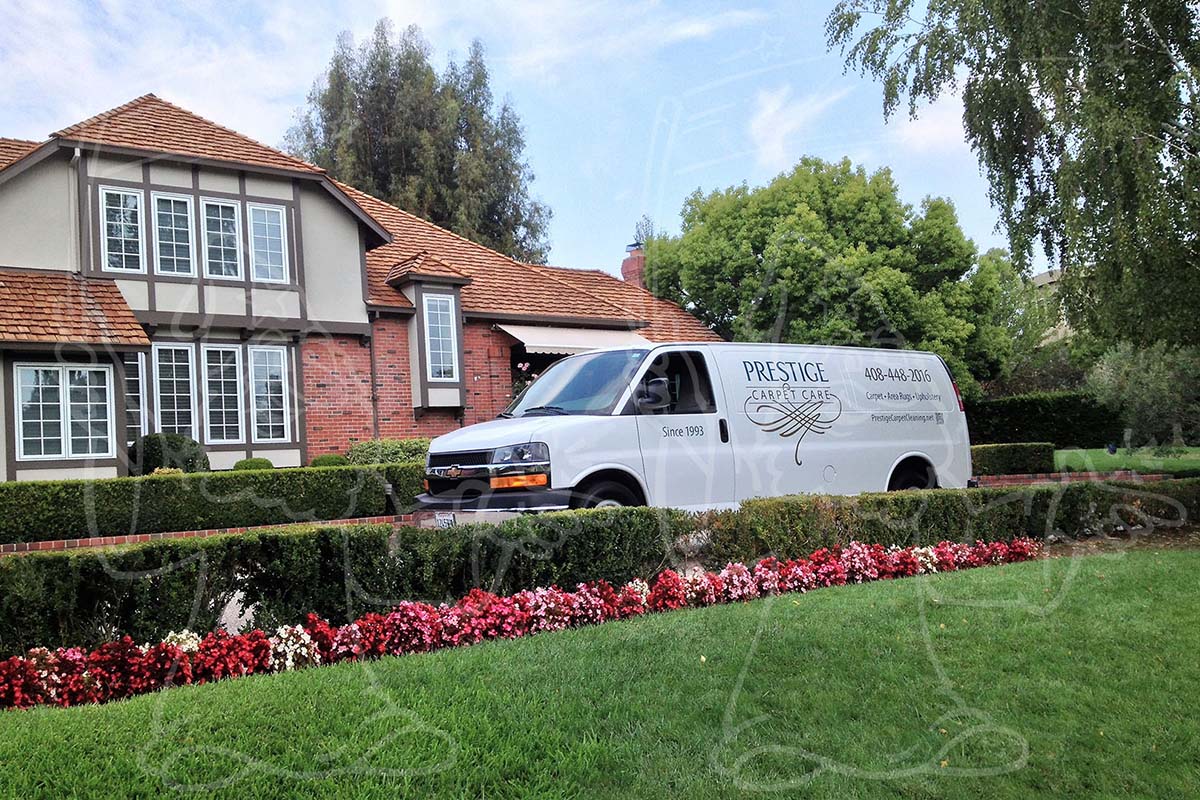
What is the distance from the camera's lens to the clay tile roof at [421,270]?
772 inches

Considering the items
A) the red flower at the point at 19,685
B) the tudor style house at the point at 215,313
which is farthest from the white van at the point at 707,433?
the tudor style house at the point at 215,313

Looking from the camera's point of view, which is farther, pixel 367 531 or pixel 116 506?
pixel 116 506

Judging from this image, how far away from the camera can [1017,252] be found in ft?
40.7

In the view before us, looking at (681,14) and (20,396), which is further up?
(681,14)

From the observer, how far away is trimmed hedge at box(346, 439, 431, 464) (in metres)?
17.3

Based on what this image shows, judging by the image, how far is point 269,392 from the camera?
58.9 ft

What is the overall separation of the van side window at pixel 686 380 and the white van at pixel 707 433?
0.01 m

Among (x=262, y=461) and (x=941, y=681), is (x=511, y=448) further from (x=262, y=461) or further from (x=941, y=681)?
(x=262, y=461)

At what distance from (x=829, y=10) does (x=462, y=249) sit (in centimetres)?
1214

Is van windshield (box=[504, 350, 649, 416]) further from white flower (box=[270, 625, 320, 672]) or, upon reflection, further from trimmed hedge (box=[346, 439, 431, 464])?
trimmed hedge (box=[346, 439, 431, 464])

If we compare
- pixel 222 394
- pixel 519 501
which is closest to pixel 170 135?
pixel 222 394

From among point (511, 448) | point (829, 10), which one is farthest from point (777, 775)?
point (829, 10)

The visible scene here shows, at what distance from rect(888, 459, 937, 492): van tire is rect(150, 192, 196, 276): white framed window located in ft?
44.9

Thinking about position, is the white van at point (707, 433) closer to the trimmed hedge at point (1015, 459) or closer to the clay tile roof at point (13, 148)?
the trimmed hedge at point (1015, 459)
